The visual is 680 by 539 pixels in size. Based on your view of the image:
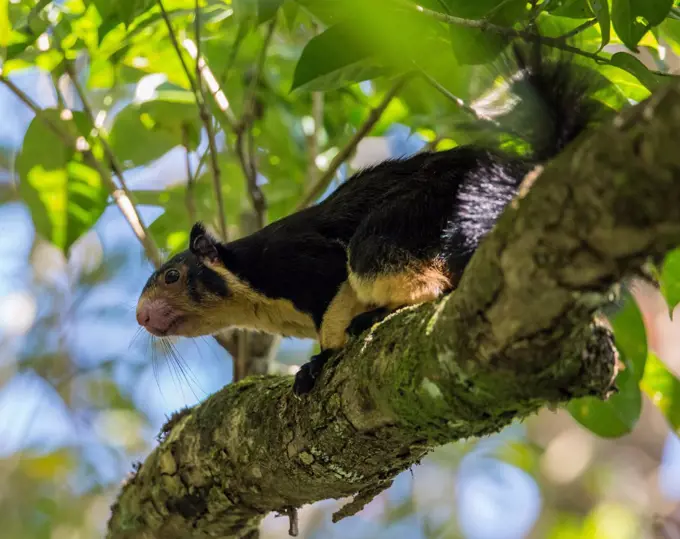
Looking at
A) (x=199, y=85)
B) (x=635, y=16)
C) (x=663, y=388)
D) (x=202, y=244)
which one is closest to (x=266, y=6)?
(x=199, y=85)

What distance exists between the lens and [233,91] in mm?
3174

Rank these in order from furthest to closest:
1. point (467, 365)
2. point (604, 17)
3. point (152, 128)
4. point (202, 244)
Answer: point (152, 128), point (202, 244), point (604, 17), point (467, 365)

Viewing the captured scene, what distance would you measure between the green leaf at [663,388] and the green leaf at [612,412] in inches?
7.4

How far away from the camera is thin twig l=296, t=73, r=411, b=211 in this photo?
2602 mm

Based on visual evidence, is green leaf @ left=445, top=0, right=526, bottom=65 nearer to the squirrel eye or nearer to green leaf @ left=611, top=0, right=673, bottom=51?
green leaf @ left=611, top=0, right=673, bottom=51

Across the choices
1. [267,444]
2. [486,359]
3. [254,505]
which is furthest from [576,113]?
[254,505]

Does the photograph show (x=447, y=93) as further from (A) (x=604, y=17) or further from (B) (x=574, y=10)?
(A) (x=604, y=17)

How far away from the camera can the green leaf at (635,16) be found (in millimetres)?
1600

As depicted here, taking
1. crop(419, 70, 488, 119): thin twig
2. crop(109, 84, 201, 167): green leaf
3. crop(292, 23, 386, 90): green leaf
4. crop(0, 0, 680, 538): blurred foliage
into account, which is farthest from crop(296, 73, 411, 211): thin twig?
crop(109, 84, 201, 167): green leaf

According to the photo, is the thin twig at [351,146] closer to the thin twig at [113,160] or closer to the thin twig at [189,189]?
the thin twig at [189,189]

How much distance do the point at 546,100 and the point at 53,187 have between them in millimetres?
1925

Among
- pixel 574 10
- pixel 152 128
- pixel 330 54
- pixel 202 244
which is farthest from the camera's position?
pixel 152 128

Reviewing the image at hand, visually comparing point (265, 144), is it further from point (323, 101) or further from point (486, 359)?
point (486, 359)

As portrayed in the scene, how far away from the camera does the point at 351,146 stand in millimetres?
2748
